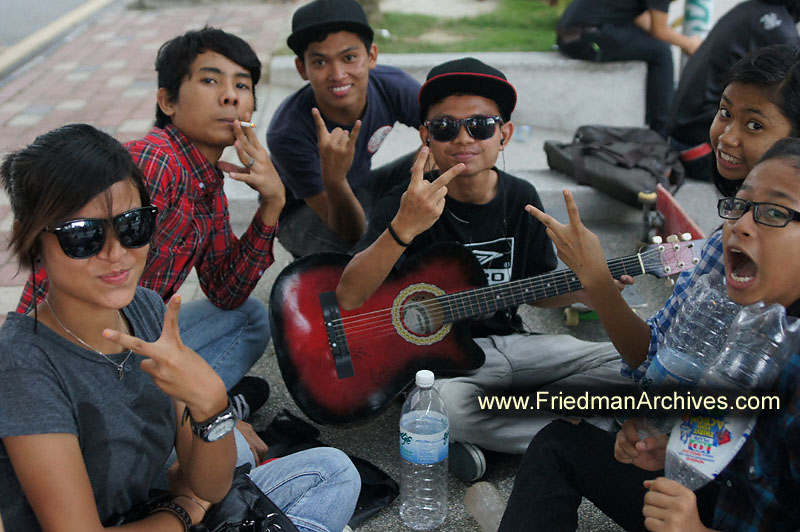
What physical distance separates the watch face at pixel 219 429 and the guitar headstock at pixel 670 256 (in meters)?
1.60

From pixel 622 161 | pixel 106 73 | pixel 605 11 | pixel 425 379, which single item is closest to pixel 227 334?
pixel 425 379

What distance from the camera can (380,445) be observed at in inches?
111

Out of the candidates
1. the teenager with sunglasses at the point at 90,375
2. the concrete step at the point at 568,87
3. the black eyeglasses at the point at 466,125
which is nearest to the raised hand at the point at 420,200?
the black eyeglasses at the point at 466,125

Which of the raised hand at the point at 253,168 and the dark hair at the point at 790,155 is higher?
the dark hair at the point at 790,155

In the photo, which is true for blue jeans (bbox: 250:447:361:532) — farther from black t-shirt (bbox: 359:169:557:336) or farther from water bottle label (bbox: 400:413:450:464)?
black t-shirt (bbox: 359:169:557:336)

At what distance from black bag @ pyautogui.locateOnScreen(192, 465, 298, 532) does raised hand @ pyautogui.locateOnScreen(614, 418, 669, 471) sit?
0.87 meters

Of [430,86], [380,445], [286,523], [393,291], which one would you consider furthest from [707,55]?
[286,523]

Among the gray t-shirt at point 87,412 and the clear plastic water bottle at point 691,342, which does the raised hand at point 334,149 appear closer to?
the gray t-shirt at point 87,412

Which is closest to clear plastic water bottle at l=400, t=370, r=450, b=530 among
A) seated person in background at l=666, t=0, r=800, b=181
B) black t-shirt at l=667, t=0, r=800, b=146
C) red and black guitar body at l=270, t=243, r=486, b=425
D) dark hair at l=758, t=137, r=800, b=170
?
red and black guitar body at l=270, t=243, r=486, b=425

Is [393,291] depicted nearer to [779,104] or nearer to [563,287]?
[563,287]

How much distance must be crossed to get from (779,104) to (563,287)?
902 mm

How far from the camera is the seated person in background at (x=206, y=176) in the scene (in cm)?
252

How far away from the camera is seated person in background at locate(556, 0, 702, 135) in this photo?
5.41 meters

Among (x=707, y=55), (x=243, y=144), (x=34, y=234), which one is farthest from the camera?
(x=707, y=55)
